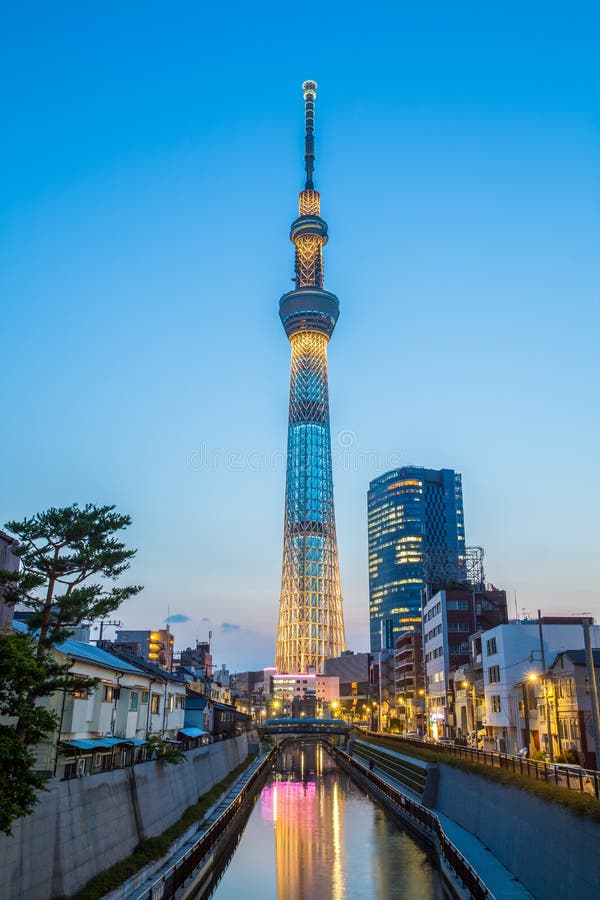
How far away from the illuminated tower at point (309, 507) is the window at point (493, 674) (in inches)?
4769

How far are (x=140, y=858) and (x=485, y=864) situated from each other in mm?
12423

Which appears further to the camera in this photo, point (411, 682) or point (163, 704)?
point (411, 682)

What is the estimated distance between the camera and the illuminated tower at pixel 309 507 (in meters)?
186

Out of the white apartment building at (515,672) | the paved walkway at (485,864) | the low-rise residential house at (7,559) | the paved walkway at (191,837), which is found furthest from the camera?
the white apartment building at (515,672)

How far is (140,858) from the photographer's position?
2633 centimetres

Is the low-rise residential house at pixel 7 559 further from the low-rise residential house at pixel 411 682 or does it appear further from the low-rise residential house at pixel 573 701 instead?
the low-rise residential house at pixel 411 682

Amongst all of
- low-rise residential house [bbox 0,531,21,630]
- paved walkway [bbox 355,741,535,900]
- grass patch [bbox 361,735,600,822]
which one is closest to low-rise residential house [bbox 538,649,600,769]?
grass patch [bbox 361,735,600,822]

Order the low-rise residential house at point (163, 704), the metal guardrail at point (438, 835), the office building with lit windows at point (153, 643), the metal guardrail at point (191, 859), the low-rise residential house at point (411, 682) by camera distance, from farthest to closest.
Result: the office building with lit windows at point (153, 643)
the low-rise residential house at point (411, 682)
the low-rise residential house at point (163, 704)
the metal guardrail at point (438, 835)
the metal guardrail at point (191, 859)

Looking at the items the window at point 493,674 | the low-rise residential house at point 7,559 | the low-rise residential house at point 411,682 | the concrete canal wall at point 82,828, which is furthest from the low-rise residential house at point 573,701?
the low-rise residential house at point 411,682

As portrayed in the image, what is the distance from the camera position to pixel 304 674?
7264 inches

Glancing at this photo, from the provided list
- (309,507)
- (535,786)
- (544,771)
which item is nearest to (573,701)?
(544,771)

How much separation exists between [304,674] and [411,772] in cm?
13642

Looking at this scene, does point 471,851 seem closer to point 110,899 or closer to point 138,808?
point 138,808

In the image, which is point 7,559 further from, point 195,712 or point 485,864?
point 195,712
